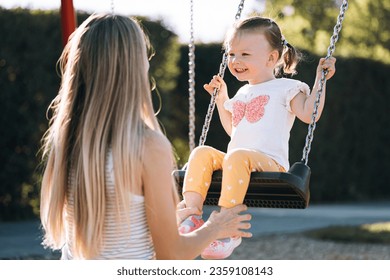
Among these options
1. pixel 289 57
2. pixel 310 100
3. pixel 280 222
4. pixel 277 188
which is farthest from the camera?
pixel 280 222

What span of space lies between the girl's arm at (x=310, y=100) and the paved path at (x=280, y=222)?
366cm

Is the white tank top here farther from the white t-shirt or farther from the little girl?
the white t-shirt

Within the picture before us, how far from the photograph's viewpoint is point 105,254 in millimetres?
2373

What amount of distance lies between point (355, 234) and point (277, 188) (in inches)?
214

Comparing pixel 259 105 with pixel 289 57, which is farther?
pixel 289 57

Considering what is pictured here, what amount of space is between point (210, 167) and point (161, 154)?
1.26 m

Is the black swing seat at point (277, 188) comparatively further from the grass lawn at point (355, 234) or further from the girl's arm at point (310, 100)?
the grass lawn at point (355, 234)

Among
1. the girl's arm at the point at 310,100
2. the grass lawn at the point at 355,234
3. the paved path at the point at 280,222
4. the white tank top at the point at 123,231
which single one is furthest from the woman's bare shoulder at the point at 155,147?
the grass lawn at the point at 355,234

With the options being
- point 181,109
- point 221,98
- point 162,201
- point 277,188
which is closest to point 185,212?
point 277,188

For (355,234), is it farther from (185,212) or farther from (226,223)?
(226,223)

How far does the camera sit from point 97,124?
2305mm

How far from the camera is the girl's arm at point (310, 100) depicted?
11.8ft

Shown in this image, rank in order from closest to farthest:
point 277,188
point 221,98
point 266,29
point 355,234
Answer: point 277,188
point 266,29
point 221,98
point 355,234
